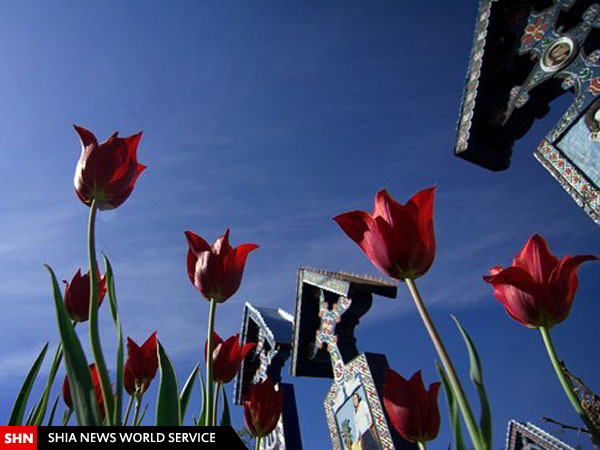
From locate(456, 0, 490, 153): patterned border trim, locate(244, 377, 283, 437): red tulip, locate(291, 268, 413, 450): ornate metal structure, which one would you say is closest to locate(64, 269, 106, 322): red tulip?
locate(244, 377, 283, 437): red tulip

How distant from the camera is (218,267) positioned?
1501mm

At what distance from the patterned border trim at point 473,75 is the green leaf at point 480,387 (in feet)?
8.01

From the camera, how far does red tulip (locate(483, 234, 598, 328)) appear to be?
1.24m

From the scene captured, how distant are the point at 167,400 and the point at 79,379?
0.29 metres

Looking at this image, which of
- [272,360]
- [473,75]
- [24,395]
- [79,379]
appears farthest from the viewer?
[272,360]

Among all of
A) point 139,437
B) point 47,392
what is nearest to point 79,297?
point 47,392

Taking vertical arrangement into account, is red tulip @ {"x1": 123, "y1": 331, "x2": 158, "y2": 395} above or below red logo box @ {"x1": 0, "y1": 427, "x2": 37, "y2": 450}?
above

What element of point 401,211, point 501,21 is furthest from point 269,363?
point 401,211

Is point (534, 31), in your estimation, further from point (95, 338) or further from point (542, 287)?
point (95, 338)

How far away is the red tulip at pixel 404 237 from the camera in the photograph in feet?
3.84

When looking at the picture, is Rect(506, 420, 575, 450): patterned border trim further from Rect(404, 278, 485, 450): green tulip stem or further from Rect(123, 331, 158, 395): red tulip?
Rect(123, 331, 158, 395): red tulip

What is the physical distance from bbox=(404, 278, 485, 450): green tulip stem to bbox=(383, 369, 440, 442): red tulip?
0.65 meters

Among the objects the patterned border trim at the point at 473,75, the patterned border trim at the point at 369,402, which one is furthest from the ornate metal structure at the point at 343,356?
the patterned border trim at the point at 473,75

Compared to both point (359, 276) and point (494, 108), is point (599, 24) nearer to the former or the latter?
point (494, 108)
